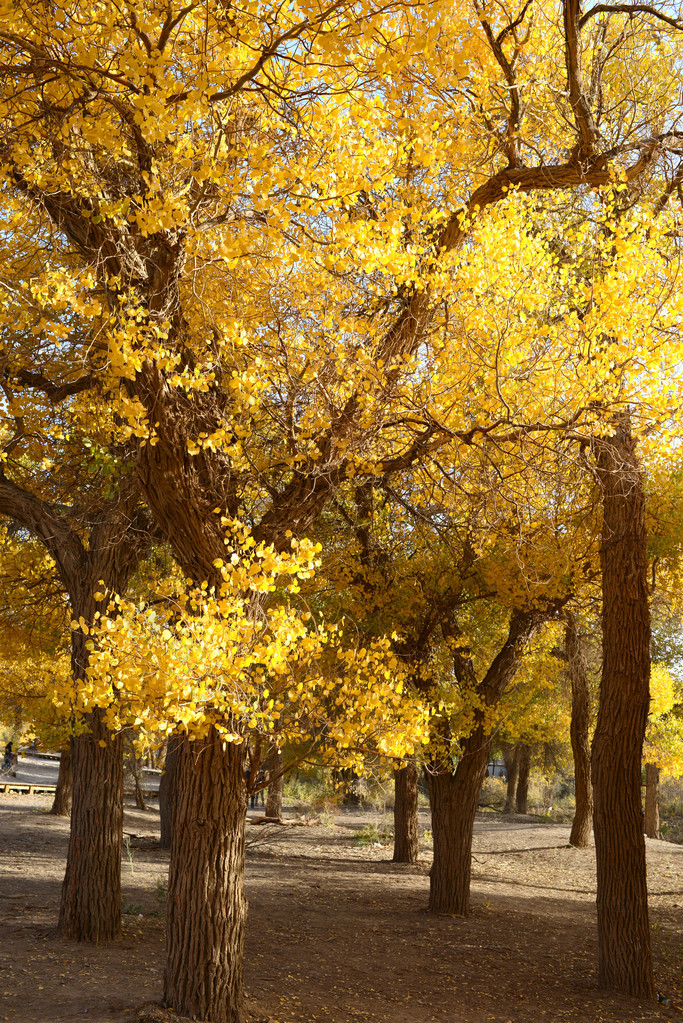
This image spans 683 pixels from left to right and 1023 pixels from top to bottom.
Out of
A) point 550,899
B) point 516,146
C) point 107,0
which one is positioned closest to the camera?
point 107,0

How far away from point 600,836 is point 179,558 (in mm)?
4790

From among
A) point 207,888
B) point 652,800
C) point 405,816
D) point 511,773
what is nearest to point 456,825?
point 405,816

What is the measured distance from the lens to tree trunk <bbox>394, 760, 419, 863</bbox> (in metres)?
13.7

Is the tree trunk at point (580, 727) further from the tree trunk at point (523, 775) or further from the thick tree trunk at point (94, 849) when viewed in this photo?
the thick tree trunk at point (94, 849)

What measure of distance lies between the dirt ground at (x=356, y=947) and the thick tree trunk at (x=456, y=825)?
0.33m

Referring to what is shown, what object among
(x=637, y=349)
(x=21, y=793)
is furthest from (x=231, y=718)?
(x=21, y=793)

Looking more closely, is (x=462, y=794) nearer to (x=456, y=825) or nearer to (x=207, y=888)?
(x=456, y=825)

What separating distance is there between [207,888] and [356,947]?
15.0ft

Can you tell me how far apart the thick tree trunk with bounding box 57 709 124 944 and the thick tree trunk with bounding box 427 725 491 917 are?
4091mm

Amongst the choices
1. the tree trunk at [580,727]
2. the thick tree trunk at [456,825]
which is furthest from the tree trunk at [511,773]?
the thick tree trunk at [456,825]

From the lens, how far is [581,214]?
8250 millimetres

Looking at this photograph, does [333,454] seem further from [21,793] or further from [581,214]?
[21,793]

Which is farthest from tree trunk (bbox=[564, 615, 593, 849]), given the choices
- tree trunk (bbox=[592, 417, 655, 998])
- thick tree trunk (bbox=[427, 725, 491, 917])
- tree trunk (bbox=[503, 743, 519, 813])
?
tree trunk (bbox=[503, 743, 519, 813])

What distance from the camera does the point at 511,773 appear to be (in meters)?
28.8
